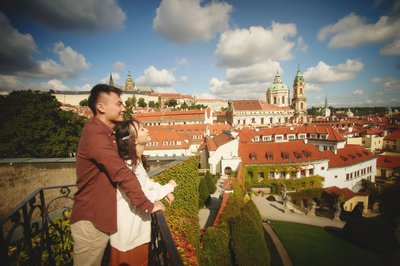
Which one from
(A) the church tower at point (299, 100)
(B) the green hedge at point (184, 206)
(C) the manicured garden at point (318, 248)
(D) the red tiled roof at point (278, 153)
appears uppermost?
(A) the church tower at point (299, 100)

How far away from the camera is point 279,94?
127875 mm

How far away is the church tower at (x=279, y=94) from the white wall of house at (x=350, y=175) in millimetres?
95259

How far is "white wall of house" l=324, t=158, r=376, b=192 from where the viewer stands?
32594 mm

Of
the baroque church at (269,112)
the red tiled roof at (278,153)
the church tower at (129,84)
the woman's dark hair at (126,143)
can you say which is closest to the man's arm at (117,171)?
the woman's dark hair at (126,143)

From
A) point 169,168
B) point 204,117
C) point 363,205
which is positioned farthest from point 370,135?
point 169,168

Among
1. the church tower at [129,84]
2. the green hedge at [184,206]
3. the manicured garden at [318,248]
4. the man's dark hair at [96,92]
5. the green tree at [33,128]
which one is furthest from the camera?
the church tower at [129,84]

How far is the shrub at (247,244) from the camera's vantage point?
11.7 m

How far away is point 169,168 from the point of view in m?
7.72

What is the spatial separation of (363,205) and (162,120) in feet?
196

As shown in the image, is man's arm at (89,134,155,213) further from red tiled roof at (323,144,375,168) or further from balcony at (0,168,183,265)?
red tiled roof at (323,144,375,168)

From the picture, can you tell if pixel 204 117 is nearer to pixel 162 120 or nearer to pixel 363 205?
pixel 162 120

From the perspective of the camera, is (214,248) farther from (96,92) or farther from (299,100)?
(299,100)

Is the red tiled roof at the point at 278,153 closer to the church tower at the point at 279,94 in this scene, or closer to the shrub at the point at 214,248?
the shrub at the point at 214,248

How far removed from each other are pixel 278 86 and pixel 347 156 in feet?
334
